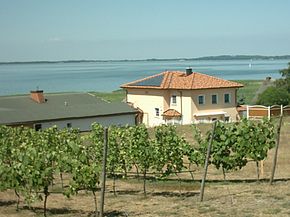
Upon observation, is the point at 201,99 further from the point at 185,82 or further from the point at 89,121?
the point at 89,121

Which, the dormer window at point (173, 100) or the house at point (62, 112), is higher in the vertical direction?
the dormer window at point (173, 100)

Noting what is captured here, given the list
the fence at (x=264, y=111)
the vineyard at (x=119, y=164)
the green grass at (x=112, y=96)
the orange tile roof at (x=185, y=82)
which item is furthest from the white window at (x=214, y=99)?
the vineyard at (x=119, y=164)

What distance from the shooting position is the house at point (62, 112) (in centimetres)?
4803

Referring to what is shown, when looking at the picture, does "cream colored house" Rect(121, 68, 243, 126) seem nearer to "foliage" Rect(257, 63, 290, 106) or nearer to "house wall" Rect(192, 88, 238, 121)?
"house wall" Rect(192, 88, 238, 121)

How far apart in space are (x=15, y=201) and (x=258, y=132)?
8144 millimetres

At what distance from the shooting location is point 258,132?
18.4 meters

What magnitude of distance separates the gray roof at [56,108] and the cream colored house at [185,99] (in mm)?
3049

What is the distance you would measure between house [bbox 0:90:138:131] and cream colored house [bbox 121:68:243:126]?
2.86 m

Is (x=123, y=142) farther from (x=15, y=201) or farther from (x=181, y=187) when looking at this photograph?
(x=15, y=201)

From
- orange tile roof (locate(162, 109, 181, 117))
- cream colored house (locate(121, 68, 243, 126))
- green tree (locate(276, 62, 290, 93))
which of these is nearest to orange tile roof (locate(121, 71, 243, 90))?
cream colored house (locate(121, 68, 243, 126))

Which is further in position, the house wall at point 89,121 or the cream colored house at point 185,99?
the cream colored house at point 185,99

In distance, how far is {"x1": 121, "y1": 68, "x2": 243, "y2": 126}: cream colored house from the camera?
5381 cm

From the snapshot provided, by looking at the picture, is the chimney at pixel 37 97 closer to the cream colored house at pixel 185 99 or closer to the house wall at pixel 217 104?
the cream colored house at pixel 185 99

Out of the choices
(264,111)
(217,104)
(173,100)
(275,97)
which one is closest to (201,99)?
(217,104)
